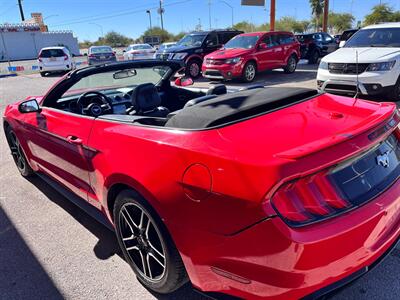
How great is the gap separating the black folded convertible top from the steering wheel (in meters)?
1.44

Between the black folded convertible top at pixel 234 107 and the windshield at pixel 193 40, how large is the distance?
41.2 ft

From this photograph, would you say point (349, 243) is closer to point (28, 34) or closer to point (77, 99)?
point (77, 99)

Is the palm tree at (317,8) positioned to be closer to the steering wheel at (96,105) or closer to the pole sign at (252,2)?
the pole sign at (252,2)

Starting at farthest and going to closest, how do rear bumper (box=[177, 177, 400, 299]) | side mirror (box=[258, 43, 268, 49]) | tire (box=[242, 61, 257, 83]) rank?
side mirror (box=[258, 43, 268, 49]) → tire (box=[242, 61, 257, 83]) → rear bumper (box=[177, 177, 400, 299])

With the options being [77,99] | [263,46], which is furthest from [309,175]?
[263,46]

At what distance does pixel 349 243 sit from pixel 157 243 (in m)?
1.16

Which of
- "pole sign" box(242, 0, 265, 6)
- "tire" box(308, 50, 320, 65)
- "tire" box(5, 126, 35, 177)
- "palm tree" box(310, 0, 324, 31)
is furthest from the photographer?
"palm tree" box(310, 0, 324, 31)

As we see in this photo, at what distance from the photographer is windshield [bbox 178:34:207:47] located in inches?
576

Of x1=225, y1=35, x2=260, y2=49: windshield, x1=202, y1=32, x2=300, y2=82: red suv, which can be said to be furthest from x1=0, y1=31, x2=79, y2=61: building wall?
x1=202, y1=32, x2=300, y2=82: red suv

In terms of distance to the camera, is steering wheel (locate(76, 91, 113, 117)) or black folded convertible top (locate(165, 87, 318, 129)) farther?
steering wheel (locate(76, 91, 113, 117))

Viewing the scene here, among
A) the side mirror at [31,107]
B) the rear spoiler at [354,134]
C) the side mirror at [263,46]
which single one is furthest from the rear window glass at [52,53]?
the rear spoiler at [354,134]

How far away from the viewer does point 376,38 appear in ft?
26.5

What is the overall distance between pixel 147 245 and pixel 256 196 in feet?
3.52

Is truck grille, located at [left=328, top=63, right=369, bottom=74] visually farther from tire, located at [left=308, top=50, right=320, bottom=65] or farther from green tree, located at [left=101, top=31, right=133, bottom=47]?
green tree, located at [left=101, top=31, right=133, bottom=47]
